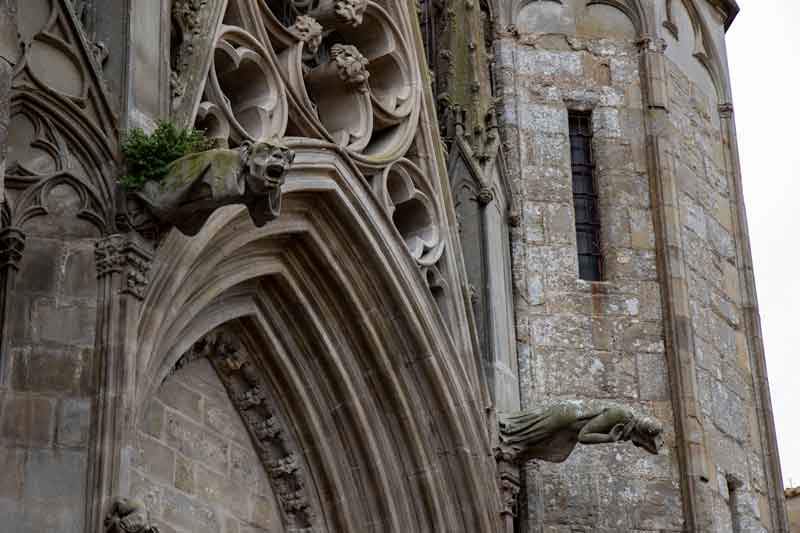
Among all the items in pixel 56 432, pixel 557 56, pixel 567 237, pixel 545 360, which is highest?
pixel 557 56

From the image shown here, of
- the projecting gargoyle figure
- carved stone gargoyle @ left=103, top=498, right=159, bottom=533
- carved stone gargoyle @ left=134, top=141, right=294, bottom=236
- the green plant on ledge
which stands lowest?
carved stone gargoyle @ left=103, top=498, right=159, bottom=533

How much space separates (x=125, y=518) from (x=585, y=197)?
21.6ft

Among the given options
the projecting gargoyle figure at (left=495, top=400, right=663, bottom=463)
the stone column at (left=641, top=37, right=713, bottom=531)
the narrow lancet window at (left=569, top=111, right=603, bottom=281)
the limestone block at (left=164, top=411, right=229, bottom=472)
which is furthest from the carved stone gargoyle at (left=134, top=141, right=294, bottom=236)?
the narrow lancet window at (left=569, top=111, right=603, bottom=281)

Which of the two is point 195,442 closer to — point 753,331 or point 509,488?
point 509,488

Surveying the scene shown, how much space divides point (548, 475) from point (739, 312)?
8.54 ft

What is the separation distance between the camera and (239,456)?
1272cm

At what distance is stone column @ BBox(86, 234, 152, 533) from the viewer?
9.77 metres

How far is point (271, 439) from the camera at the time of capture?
1298 centimetres

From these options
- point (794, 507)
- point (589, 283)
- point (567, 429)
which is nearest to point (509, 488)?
point (567, 429)

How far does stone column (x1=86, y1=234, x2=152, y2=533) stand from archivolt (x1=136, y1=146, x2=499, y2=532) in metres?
2.38

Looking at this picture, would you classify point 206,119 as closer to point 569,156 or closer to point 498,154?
point 498,154

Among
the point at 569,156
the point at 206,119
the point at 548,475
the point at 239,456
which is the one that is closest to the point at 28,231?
the point at 206,119

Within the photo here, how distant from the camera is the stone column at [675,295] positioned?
46.4ft

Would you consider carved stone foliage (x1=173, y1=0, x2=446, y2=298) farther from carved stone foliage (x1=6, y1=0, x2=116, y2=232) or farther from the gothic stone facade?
carved stone foliage (x1=6, y1=0, x2=116, y2=232)
